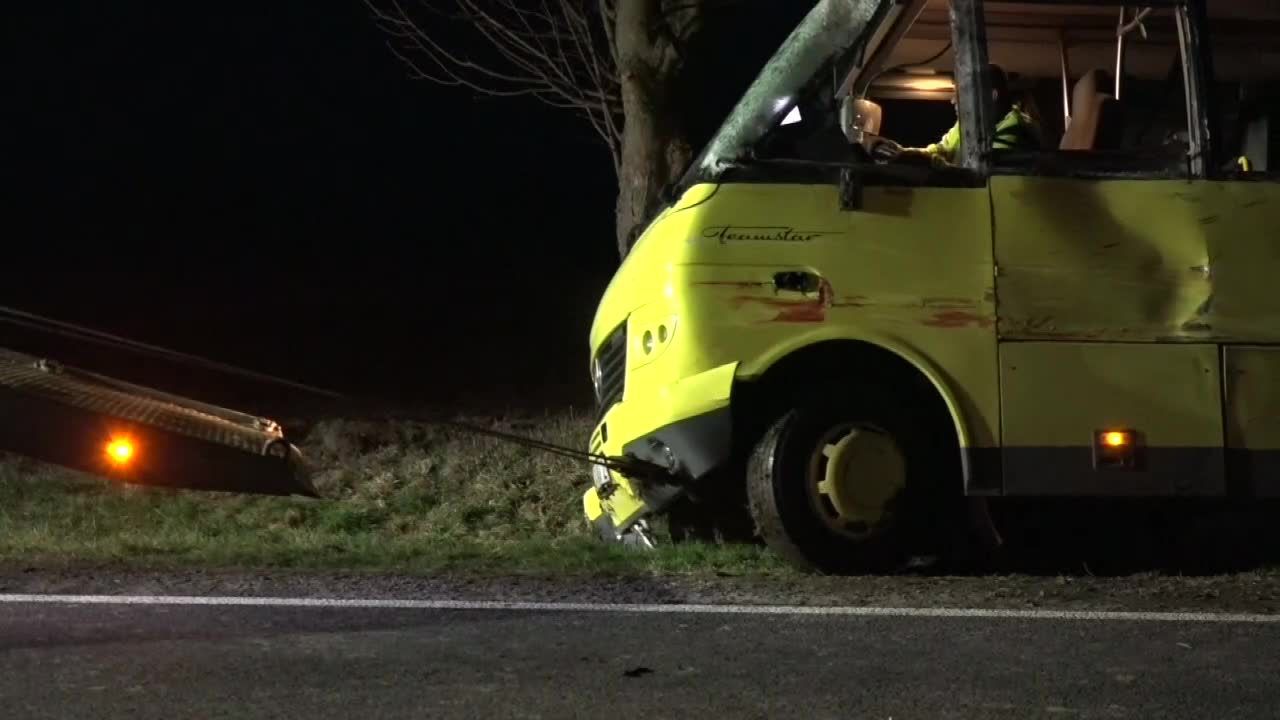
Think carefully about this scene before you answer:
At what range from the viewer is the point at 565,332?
1552cm

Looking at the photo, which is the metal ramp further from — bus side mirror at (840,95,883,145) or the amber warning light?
the amber warning light

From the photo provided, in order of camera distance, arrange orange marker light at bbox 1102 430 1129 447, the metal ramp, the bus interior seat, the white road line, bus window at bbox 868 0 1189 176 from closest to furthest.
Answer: the metal ramp
the white road line
orange marker light at bbox 1102 430 1129 447
bus window at bbox 868 0 1189 176
the bus interior seat

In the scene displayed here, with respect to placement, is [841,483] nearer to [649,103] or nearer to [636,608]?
[636,608]

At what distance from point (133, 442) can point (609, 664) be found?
5.18 feet

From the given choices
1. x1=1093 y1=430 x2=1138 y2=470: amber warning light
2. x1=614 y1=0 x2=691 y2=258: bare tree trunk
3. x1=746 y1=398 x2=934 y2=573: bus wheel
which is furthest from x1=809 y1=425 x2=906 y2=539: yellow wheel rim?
x1=614 y1=0 x2=691 y2=258: bare tree trunk

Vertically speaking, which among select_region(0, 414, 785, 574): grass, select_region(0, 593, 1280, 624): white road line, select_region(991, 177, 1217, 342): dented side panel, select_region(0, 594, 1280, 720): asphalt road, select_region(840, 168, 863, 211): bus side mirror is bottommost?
select_region(0, 594, 1280, 720): asphalt road

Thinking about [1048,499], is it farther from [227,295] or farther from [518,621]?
[227,295]

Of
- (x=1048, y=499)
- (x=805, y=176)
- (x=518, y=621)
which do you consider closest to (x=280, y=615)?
(x=518, y=621)

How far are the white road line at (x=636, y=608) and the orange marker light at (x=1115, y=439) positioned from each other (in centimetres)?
80

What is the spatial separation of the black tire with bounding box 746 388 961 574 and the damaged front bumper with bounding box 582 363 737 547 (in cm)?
23

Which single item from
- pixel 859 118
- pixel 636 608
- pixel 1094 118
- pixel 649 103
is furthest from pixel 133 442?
pixel 649 103

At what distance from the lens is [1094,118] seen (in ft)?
21.0

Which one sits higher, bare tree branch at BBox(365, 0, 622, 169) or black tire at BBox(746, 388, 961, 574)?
bare tree branch at BBox(365, 0, 622, 169)

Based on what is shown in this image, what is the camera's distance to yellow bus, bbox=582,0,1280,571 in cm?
605
